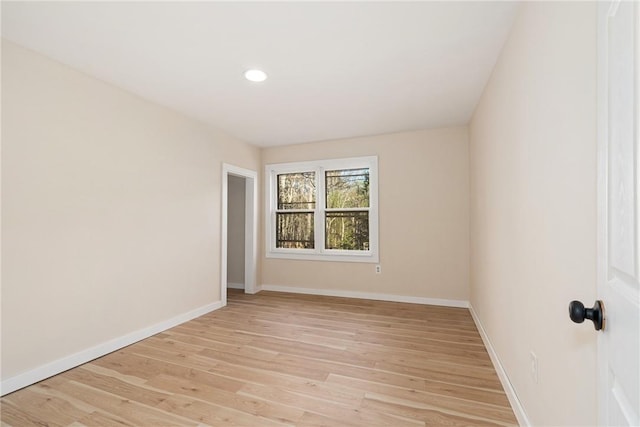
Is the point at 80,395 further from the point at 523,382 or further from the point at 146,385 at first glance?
the point at 523,382

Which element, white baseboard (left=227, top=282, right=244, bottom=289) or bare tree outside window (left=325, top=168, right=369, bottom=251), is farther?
white baseboard (left=227, top=282, right=244, bottom=289)

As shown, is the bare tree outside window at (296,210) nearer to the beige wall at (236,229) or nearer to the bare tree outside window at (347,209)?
the bare tree outside window at (347,209)

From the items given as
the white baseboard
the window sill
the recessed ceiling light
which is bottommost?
the white baseboard

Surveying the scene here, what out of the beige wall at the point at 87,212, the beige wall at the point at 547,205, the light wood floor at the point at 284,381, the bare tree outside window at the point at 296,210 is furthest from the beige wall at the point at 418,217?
the beige wall at the point at 87,212

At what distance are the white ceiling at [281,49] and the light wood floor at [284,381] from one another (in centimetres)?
241

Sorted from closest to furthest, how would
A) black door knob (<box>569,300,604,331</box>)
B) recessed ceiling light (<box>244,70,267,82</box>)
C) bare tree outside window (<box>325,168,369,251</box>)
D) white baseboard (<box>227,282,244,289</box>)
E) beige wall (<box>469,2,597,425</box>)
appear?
black door knob (<box>569,300,604,331</box>), beige wall (<box>469,2,597,425</box>), recessed ceiling light (<box>244,70,267,82</box>), bare tree outside window (<box>325,168,369,251</box>), white baseboard (<box>227,282,244,289</box>)

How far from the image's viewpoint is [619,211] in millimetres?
674

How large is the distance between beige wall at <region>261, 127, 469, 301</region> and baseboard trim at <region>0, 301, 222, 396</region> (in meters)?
2.32

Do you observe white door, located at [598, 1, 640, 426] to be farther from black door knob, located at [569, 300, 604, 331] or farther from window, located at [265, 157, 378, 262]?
window, located at [265, 157, 378, 262]

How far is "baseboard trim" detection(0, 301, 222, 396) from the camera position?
1.99 meters

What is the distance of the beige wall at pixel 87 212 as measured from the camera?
6.63 feet

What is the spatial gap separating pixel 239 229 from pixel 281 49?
12.1ft

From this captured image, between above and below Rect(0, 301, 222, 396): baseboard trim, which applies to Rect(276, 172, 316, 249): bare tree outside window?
above

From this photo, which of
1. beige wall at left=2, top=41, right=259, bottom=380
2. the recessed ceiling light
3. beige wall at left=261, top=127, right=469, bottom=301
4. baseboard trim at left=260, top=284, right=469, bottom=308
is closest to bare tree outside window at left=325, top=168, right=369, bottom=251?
beige wall at left=261, top=127, right=469, bottom=301
